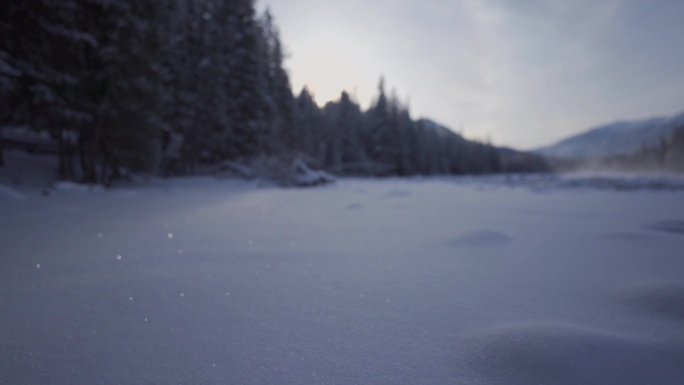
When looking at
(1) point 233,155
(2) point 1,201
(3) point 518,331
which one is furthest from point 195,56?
(3) point 518,331

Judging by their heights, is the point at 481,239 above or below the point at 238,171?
below

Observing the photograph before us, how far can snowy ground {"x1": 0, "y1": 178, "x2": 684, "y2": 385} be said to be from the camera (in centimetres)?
56

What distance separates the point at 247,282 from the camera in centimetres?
105

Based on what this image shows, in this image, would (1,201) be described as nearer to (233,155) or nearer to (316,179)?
(316,179)

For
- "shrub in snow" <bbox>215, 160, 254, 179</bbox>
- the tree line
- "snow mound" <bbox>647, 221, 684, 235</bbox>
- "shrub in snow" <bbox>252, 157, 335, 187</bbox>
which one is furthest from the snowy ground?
"shrub in snow" <bbox>215, 160, 254, 179</bbox>

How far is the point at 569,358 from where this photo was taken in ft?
1.88

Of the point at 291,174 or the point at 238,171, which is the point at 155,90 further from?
the point at 291,174

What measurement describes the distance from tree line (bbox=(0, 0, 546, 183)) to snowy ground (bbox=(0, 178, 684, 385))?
19.2 feet

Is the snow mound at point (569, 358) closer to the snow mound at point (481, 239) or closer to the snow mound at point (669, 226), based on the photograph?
the snow mound at point (481, 239)

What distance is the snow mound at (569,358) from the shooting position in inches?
20.9

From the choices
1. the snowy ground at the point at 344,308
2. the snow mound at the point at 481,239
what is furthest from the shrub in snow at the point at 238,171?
the snow mound at the point at 481,239

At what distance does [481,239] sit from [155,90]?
829 centimetres

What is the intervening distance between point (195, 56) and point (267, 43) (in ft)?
23.7

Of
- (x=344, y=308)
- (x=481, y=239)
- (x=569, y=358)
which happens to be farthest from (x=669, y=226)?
(x=344, y=308)
